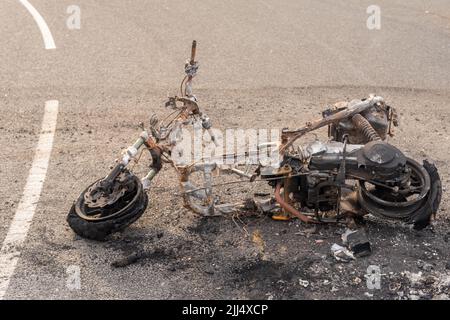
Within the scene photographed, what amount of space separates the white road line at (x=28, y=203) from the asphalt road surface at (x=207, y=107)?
9 cm

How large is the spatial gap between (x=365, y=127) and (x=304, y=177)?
94 centimetres

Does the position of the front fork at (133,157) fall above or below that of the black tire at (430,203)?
above

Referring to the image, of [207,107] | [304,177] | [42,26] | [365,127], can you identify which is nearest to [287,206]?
[304,177]

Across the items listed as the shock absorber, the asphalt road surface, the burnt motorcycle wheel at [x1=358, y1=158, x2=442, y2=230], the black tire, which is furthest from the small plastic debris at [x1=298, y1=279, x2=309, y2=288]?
the shock absorber

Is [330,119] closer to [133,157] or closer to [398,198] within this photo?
[398,198]

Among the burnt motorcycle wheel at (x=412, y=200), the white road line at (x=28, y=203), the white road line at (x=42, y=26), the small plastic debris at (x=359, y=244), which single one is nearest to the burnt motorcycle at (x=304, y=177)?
the burnt motorcycle wheel at (x=412, y=200)

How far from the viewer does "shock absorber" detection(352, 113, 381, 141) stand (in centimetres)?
643

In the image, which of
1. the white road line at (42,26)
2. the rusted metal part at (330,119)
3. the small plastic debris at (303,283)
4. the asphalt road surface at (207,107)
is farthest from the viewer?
the white road line at (42,26)

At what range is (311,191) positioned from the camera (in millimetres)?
6355

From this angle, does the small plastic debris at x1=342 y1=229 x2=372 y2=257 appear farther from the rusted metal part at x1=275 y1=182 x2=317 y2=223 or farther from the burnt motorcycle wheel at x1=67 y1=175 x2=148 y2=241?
the burnt motorcycle wheel at x1=67 y1=175 x2=148 y2=241

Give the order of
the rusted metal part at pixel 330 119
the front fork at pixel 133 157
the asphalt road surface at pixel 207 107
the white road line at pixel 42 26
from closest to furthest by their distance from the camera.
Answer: the asphalt road surface at pixel 207 107 → the front fork at pixel 133 157 → the rusted metal part at pixel 330 119 → the white road line at pixel 42 26

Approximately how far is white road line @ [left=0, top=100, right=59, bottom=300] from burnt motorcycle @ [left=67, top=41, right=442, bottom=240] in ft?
2.52

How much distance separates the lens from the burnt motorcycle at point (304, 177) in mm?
6184

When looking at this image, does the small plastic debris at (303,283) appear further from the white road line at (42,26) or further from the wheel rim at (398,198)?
the white road line at (42,26)
